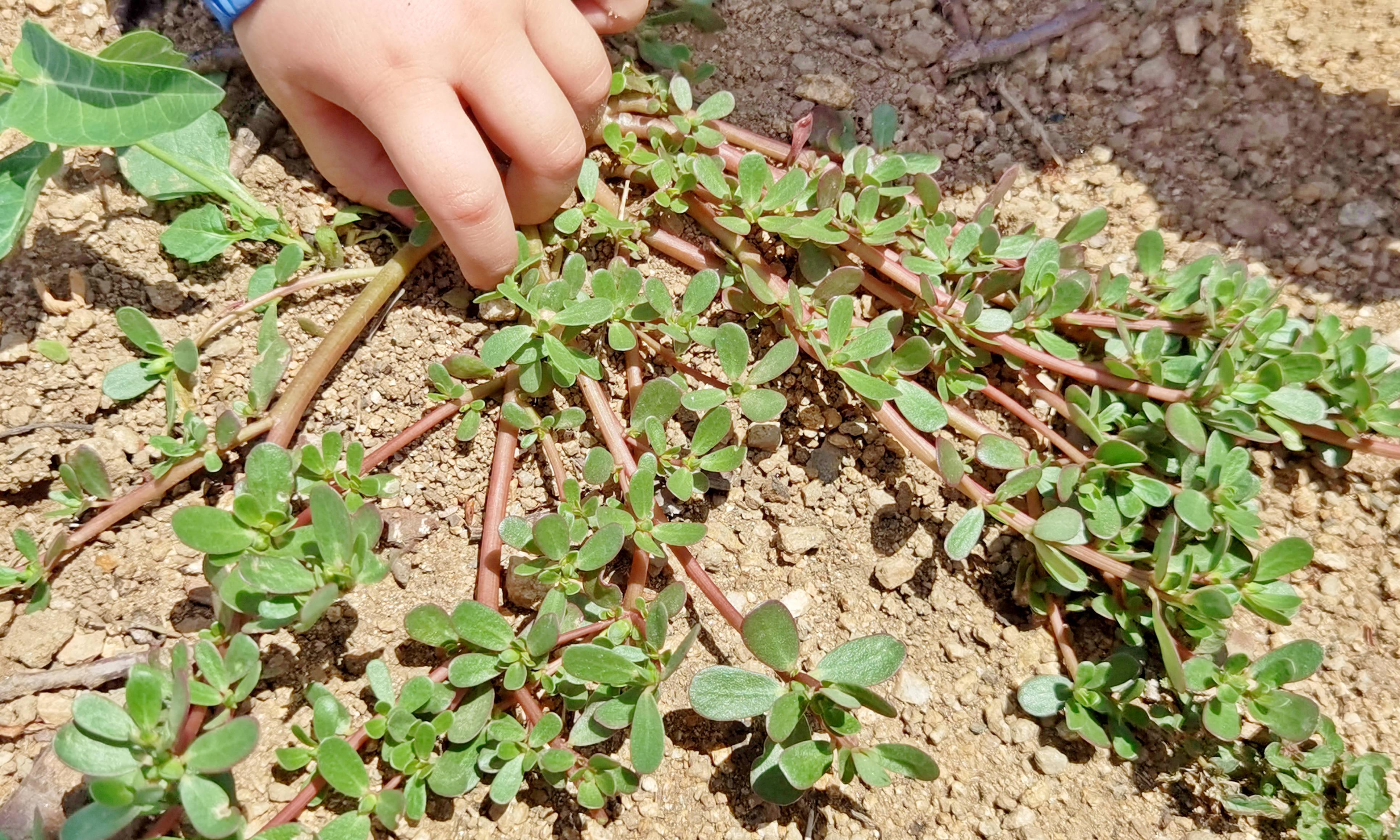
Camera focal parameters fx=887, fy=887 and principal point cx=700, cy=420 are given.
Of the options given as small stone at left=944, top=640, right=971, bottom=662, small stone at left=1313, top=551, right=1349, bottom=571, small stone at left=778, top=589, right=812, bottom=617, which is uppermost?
small stone at left=1313, top=551, right=1349, bottom=571

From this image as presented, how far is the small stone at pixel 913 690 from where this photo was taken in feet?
4.63

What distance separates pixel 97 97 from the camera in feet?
3.94

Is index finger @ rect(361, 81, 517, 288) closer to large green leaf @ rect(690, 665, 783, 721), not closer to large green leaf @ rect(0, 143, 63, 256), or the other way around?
large green leaf @ rect(0, 143, 63, 256)

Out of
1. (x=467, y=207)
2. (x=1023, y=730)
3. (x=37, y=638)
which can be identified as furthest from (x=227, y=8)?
(x=1023, y=730)

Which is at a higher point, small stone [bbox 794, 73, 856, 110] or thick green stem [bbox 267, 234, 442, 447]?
small stone [bbox 794, 73, 856, 110]

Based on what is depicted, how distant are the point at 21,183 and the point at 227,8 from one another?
0.39m

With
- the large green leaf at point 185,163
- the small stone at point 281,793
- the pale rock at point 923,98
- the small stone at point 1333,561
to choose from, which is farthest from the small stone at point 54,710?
the small stone at point 1333,561

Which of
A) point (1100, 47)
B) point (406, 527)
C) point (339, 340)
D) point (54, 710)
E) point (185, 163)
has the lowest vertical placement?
point (54, 710)

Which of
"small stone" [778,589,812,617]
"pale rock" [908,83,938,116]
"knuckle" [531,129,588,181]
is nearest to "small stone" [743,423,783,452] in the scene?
"small stone" [778,589,812,617]

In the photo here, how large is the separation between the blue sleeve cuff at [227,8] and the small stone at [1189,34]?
1780mm

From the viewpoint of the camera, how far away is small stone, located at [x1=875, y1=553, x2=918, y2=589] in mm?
1484

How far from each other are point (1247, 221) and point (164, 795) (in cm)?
202

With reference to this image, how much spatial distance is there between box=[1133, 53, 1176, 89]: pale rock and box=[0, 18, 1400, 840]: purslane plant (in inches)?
20.6

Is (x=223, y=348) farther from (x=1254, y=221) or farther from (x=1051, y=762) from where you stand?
(x=1254, y=221)
